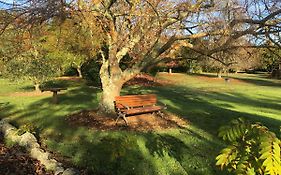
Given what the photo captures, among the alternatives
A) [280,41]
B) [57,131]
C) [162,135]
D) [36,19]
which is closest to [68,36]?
[57,131]

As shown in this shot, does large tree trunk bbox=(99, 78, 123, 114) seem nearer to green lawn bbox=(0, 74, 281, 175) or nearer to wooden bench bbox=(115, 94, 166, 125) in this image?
wooden bench bbox=(115, 94, 166, 125)

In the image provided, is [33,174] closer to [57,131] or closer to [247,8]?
[57,131]

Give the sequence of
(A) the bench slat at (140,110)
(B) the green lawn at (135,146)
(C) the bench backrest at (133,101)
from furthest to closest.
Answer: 1. (C) the bench backrest at (133,101)
2. (A) the bench slat at (140,110)
3. (B) the green lawn at (135,146)

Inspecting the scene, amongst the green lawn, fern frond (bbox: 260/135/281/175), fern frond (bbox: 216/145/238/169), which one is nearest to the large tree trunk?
the green lawn

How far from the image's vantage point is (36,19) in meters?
5.19

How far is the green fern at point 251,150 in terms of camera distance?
9.07 feet

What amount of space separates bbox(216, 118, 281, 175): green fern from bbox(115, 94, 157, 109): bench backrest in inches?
331

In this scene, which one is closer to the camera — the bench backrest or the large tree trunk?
the bench backrest

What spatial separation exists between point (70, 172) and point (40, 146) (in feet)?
8.32

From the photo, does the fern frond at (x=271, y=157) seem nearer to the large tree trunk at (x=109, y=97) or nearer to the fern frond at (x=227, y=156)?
the fern frond at (x=227, y=156)

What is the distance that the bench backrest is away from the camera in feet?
38.8

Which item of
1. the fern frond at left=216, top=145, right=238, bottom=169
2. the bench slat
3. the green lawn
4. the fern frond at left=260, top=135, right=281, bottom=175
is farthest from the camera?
the bench slat

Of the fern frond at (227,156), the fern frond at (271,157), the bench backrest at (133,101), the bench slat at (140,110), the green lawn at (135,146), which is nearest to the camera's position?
the fern frond at (271,157)

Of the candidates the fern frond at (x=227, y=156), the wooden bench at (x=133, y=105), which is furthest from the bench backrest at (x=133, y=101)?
the fern frond at (x=227, y=156)
